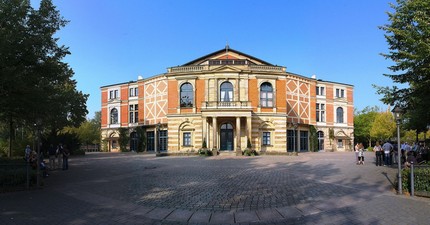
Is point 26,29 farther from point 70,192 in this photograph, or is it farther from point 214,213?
point 214,213

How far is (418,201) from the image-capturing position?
966 cm

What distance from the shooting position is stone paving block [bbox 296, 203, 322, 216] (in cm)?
849

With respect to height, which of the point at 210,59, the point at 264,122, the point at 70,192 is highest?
the point at 210,59

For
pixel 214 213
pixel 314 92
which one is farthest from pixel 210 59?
pixel 214 213

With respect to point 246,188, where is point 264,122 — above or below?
above

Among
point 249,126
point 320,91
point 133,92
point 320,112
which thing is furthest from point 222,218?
point 320,91

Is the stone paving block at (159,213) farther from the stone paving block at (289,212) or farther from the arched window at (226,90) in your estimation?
the arched window at (226,90)

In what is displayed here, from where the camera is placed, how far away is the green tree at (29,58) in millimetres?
12281

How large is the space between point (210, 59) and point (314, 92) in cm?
2116

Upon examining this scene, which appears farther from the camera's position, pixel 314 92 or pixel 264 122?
pixel 314 92

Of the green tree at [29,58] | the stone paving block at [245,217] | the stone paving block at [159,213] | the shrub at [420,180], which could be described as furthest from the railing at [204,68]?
the stone paving block at [245,217]

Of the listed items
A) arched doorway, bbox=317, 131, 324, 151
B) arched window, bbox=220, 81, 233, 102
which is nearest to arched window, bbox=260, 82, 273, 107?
arched window, bbox=220, 81, 233, 102

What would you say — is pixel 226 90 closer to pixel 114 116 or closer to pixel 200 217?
pixel 114 116

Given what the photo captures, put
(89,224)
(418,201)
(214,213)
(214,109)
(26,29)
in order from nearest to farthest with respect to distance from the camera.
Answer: (89,224) < (214,213) < (418,201) < (26,29) < (214,109)
